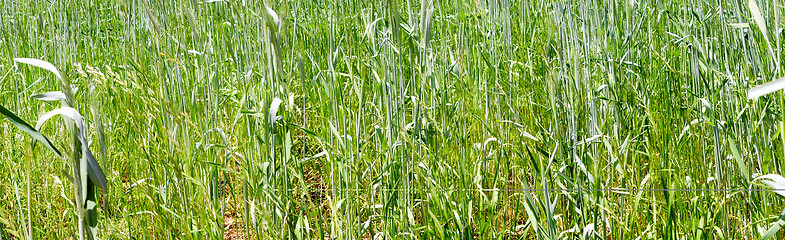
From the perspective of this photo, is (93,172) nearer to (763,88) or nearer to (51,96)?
(51,96)

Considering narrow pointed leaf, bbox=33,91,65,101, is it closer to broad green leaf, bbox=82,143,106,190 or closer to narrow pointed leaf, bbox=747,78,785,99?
broad green leaf, bbox=82,143,106,190

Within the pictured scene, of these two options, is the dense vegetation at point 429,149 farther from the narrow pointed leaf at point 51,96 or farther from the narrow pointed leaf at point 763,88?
the narrow pointed leaf at point 763,88

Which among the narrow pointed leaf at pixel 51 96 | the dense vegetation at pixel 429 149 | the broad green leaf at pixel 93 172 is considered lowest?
the dense vegetation at pixel 429 149

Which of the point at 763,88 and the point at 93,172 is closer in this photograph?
the point at 763,88

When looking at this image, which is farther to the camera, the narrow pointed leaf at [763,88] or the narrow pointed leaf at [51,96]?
the narrow pointed leaf at [51,96]

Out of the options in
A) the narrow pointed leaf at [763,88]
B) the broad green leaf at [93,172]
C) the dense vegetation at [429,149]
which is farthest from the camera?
the dense vegetation at [429,149]

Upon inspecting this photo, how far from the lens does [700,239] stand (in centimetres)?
133

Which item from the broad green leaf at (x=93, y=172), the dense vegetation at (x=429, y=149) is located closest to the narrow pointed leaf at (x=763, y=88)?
the dense vegetation at (x=429, y=149)

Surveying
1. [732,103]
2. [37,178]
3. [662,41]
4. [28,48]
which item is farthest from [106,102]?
[662,41]

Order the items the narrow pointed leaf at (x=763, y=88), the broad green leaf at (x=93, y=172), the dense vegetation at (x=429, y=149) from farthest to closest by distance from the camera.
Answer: the dense vegetation at (x=429, y=149) → the broad green leaf at (x=93, y=172) → the narrow pointed leaf at (x=763, y=88)

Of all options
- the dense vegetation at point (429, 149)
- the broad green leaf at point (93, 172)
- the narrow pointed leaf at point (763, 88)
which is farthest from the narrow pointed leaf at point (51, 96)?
the narrow pointed leaf at point (763, 88)

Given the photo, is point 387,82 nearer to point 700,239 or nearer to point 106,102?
point 700,239

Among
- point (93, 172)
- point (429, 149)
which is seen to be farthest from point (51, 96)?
point (429, 149)

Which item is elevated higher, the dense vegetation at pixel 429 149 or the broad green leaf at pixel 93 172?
the broad green leaf at pixel 93 172
